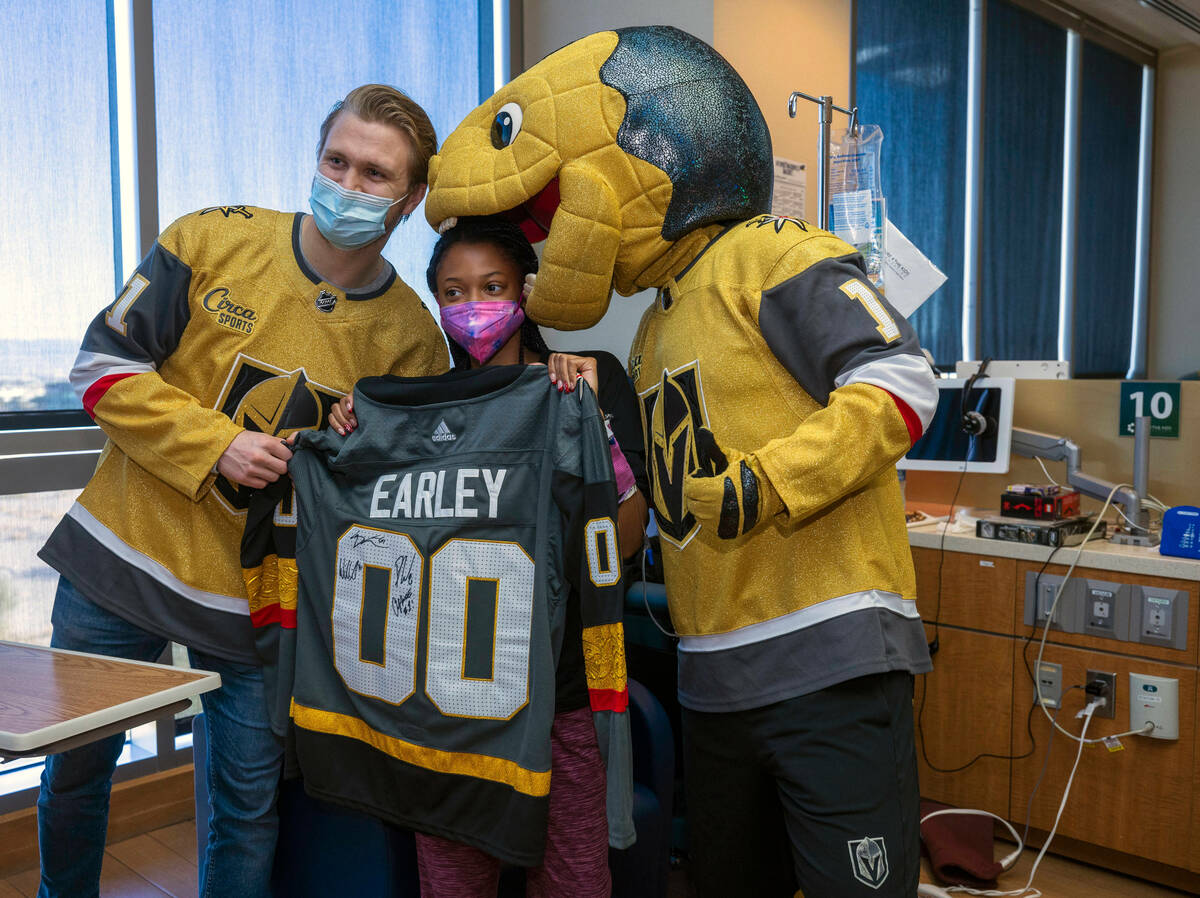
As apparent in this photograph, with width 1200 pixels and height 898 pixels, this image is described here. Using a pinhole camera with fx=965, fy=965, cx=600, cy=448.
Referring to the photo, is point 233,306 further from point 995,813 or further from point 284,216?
point 995,813

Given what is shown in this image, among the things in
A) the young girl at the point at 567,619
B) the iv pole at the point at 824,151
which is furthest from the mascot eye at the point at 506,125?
the iv pole at the point at 824,151

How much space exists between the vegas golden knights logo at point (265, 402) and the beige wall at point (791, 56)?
5.43ft

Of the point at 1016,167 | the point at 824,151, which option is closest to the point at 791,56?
the point at 824,151

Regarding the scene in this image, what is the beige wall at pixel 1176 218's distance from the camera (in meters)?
6.02

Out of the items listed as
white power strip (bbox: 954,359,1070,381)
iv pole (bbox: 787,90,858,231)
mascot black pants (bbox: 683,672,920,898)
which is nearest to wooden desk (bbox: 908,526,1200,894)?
white power strip (bbox: 954,359,1070,381)

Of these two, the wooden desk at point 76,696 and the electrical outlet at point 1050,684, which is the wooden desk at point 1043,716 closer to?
the electrical outlet at point 1050,684

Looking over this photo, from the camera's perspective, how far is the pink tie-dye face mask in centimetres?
139

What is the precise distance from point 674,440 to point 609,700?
0.35m

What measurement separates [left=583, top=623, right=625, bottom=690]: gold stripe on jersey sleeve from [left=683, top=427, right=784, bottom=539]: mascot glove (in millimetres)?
223

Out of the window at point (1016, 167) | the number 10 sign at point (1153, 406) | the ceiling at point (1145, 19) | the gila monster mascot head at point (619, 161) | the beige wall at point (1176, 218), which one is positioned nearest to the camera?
the gila monster mascot head at point (619, 161)

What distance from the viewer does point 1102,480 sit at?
255cm

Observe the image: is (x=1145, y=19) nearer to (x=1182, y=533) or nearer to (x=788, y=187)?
(x=788, y=187)

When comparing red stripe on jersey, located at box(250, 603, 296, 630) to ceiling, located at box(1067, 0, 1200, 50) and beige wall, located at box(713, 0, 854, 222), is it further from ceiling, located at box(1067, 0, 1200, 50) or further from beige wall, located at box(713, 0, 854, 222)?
ceiling, located at box(1067, 0, 1200, 50)

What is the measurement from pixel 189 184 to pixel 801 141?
5.74 ft
